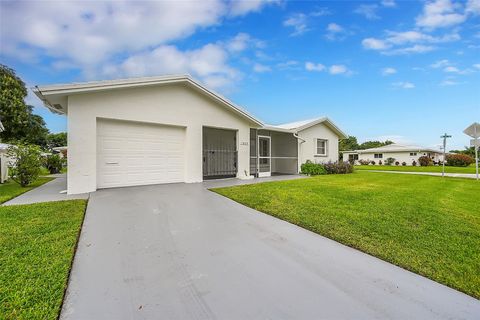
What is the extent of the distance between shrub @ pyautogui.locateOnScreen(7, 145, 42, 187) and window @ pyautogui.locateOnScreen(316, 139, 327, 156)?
52.1 ft

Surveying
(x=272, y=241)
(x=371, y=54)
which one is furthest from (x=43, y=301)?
(x=371, y=54)

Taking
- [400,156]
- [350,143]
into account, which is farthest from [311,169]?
[350,143]

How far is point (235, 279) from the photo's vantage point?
2.59m

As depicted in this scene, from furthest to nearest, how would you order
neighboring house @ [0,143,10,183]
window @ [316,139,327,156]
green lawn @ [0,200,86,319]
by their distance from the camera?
window @ [316,139,327,156] < neighboring house @ [0,143,10,183] < green lawn @ [0,200,86,319]

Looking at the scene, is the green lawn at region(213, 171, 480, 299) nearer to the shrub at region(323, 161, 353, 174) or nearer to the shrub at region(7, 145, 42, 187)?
the shrub at region(7, 145, 42, 187)

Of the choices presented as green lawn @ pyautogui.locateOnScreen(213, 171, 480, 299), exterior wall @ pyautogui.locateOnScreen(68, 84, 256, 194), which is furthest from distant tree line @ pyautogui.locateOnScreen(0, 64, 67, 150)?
green lawn @ pyautogui.locateOnScreen(213, 171, 480, 299)

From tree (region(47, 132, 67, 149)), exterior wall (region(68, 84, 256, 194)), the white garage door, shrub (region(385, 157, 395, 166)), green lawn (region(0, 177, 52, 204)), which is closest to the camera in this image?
green lawn (region(0, 177, 52, 204))

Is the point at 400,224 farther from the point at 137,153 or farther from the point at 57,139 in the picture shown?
the point at 57,139

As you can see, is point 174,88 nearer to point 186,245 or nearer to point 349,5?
point 186,245

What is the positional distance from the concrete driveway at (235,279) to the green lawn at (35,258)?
148 millimetres

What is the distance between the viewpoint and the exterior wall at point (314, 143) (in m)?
15.6

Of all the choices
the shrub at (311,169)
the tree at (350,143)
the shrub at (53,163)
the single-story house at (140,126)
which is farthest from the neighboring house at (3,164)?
the tree at (350,143)

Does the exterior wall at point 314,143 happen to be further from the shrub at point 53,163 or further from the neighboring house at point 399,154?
the neighboring house at point 399,154

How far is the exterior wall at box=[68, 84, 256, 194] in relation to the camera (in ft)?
23.8
